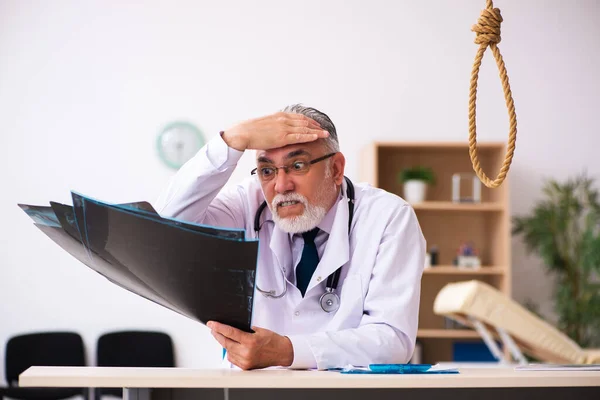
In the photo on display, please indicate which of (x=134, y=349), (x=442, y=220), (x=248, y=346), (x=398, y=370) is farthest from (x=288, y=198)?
(x=442, y=220)

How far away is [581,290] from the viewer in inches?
207

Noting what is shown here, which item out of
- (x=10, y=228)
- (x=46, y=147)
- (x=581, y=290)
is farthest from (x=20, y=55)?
(x=581, y=290)

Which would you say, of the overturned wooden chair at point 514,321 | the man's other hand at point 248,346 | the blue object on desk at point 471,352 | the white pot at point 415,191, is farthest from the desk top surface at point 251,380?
the blue object on desk at point 471,352

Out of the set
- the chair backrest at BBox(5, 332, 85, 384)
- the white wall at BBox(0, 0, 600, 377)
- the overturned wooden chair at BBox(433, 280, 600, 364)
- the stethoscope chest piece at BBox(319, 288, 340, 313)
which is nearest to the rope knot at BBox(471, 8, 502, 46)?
the stethoscope chest piece at BBox(319, 288, 340, 313)

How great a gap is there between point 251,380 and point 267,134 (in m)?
0.80

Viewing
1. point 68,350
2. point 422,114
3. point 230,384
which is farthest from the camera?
point 422,114

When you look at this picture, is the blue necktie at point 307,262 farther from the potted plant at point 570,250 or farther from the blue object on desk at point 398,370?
the potted plant at point 570,250

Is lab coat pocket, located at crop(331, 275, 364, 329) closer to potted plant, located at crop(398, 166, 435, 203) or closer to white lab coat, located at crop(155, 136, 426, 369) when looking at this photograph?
white lab coat, located at crop(155, 136, 426, 369)

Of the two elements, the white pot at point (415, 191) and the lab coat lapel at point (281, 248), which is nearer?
the lab coat lapel at point (281, 248)

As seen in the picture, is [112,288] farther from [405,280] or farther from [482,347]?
[405,280]

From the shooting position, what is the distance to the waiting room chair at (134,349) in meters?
5.21

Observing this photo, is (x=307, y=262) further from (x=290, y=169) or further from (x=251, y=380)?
(x=251, y=380)

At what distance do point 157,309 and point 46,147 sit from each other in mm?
1421

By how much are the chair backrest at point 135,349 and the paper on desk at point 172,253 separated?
3.71 m
